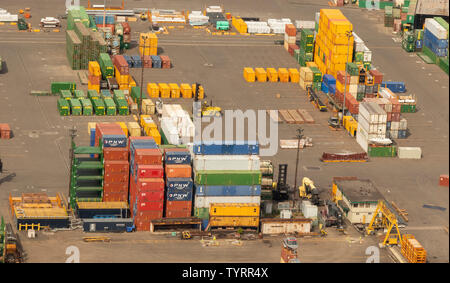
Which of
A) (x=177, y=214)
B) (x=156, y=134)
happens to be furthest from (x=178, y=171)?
(x=156, y=134)

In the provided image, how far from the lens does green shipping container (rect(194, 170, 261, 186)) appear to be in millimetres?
102125

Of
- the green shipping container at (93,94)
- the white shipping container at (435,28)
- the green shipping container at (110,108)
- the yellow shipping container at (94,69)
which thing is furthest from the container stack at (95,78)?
the white shipping container at (435,28)

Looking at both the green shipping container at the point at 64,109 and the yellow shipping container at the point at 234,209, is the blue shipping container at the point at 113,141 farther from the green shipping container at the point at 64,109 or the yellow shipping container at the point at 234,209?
the green shipping container at the point at 64,109

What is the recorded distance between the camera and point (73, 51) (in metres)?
171

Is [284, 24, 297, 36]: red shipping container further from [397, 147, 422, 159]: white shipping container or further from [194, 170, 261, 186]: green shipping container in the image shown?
[194, 170, 261, 186]: green shipping container

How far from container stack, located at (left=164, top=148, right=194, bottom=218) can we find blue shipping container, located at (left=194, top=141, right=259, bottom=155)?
1.73 meters

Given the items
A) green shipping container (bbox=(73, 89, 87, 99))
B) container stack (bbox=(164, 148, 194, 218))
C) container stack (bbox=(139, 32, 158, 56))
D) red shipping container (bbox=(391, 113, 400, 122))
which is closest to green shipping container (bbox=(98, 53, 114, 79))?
green shipping container (bbox=(73, 89, 87, 99))

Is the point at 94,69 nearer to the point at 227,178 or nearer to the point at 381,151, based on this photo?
the point at 381,151

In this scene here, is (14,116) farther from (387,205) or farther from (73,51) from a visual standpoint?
(387,205)

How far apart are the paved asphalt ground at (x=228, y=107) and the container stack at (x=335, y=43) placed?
680 centimetres

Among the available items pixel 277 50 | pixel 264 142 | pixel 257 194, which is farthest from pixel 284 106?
pixel 257 194

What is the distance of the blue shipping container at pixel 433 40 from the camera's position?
181 m

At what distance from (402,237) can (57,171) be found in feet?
146
